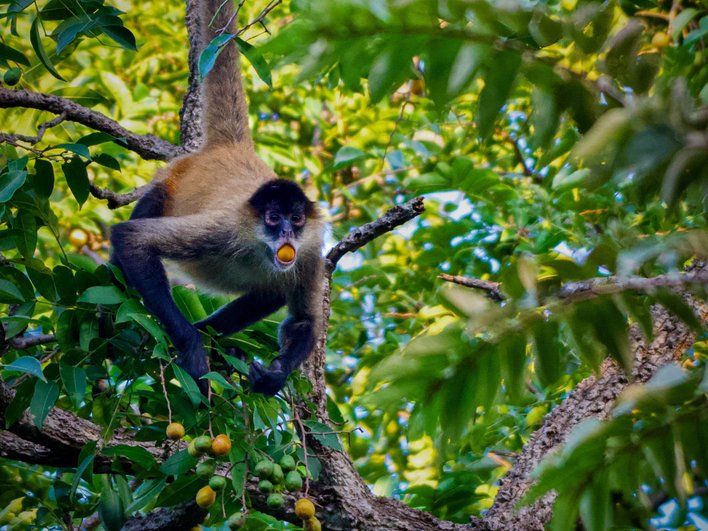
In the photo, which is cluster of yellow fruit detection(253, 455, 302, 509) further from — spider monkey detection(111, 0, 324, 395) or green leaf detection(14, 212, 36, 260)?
spider monkey detection(111, 0, 324, 395)

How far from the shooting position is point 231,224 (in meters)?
4.62

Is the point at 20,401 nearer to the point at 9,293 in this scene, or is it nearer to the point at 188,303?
the point at 9,293

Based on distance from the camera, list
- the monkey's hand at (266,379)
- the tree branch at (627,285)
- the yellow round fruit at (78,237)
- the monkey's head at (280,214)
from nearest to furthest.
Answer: the tree branch at (627,285)
the monkey's hand at (266,379)
the monkey's head at (280,214)
the yellow round fruit at (78,237)

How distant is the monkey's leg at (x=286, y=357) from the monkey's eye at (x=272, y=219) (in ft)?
1.84

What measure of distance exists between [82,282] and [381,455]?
3246mm

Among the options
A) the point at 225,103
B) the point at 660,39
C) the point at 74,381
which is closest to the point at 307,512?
the point at 74,381

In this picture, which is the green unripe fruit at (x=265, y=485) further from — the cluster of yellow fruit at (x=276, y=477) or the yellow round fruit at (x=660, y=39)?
the yellow round fruit at (x=660, y=39)

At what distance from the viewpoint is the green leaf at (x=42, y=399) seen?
2645 mm

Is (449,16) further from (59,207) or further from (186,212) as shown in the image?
(59,207)

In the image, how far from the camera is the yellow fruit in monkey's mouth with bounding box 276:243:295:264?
4465mm

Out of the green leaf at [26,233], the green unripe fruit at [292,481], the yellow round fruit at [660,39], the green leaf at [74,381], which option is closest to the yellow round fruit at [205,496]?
the green unripe fruit at [292,481]

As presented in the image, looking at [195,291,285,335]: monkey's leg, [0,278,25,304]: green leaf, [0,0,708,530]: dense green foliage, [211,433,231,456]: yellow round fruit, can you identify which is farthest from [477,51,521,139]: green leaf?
[195,291,285,335]: monkey's leg

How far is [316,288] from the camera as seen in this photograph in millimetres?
4578

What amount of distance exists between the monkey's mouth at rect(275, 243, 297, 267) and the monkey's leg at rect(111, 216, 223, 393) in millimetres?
346
